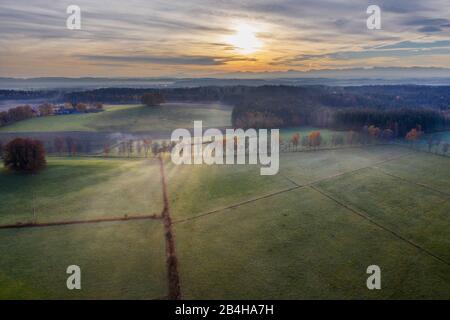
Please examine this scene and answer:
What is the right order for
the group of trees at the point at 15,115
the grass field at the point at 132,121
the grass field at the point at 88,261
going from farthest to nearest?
the group of trees at the point at 15,115 → the grass field at the point at 132,121 → the grass field at the point at 88,261

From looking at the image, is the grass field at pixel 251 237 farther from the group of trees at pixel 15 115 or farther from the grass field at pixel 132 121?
the group of trees at pixel 15 115

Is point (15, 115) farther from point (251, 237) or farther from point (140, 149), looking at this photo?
point (251, 237)

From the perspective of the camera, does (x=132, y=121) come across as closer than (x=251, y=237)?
No

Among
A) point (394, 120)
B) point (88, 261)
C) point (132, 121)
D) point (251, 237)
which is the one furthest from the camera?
point (132, 121)

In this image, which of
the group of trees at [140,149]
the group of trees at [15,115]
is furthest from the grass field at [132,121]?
the group of trees at [140,149]

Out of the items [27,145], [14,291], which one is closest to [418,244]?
[14,291]

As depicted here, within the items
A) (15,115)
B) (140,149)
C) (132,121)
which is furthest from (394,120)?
(15,115)
